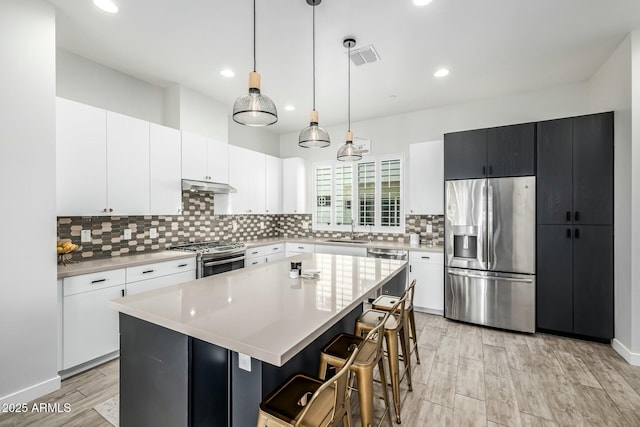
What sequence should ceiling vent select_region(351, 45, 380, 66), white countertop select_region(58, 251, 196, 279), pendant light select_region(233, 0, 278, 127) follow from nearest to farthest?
pendant light select_region(233, 0, 278, 127) < white countertop select_region(58, 251, 196, 279) < ceiling vent select_region(351, 45, 380, 66)

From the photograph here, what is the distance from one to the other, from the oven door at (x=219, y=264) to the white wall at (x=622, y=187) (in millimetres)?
4145

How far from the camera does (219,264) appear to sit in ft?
11.8

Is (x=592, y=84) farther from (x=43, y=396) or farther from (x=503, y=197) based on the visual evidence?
(x=43, y=396)

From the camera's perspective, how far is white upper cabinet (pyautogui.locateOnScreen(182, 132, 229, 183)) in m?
3.62

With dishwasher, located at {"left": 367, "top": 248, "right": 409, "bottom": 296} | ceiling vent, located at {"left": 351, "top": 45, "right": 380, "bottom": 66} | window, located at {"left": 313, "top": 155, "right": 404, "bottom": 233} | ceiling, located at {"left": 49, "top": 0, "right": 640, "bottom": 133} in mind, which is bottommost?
dishwasher, located at {"left": 367, "top": 248, "right": 409, "bottom": 296}

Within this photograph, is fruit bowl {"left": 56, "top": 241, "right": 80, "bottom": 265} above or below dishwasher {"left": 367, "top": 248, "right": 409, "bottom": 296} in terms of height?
above

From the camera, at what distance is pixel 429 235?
14.8 feet

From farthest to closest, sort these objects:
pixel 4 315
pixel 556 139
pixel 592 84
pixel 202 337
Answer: pixel 592 84
pixel 556 139
pixel 4 315
pixel 202 337

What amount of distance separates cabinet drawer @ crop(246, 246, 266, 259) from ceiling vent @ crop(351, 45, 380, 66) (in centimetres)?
284

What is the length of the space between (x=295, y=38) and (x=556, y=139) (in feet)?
9.87

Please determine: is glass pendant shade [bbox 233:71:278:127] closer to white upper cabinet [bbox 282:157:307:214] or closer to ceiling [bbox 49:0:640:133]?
ceiling [bbox 49:0:640:133]

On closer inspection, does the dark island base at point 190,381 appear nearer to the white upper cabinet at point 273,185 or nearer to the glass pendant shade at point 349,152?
the glass pendant shade at point 349,152

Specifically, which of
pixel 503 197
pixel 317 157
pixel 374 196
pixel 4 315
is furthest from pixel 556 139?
pixel 4 315

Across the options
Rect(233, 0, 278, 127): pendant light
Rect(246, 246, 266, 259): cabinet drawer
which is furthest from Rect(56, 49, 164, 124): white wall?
Rect(233, 0, 278, 127): pendant light
